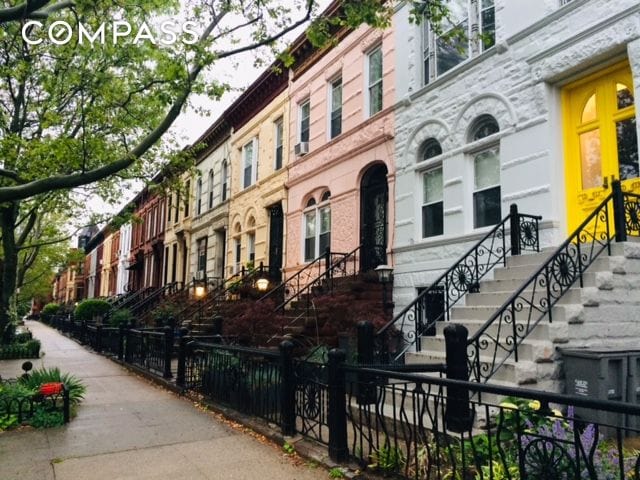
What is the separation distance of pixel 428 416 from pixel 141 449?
3282 millimetres

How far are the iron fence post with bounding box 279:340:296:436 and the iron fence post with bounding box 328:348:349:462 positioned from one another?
0.94 metres

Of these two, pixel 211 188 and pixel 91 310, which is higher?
pixel 211 188

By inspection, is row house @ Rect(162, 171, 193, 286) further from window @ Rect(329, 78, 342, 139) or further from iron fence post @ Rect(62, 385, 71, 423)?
iron fence post @ Rect(62, 385, 71, 423)

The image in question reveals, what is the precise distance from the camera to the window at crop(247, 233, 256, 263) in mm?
19573

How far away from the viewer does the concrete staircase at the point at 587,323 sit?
5.89 metres

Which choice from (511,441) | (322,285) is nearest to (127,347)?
(322,285)

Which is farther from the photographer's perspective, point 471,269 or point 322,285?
point 322,285

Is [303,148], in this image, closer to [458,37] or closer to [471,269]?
[458,37]

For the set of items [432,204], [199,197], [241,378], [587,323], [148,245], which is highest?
[199,197]

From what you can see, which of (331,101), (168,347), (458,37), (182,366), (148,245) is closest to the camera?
(458,37)

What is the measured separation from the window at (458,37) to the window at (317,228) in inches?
188

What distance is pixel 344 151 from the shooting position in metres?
13.9

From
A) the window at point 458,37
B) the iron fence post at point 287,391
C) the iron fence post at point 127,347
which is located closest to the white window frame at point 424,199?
the window at point 458,37

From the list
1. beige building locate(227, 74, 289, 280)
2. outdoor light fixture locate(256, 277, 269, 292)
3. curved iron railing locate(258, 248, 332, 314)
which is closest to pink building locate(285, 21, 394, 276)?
curved iron railing locate(258, 248, 332, 314)
